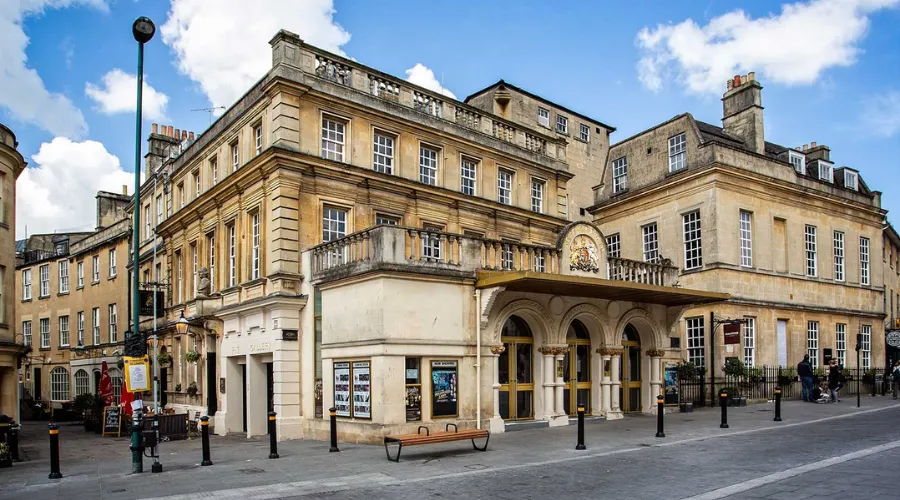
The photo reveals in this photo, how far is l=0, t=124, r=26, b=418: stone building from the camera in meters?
20.2

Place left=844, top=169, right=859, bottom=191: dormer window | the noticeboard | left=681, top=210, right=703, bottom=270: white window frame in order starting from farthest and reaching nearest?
left=844, top=169, right=859, bottom=191: dormer window, left=681, top=210, right=703, bottom=270: white window frame, the noticeboard

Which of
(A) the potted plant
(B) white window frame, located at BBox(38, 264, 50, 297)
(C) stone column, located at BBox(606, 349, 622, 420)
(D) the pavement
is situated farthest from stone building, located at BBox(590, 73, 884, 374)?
(B) white window frame, located at BBox(38, 264, 50, 297)

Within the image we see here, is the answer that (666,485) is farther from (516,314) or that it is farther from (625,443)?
(516,314)

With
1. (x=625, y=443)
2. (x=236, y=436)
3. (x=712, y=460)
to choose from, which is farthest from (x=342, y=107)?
(x=712, y=460)

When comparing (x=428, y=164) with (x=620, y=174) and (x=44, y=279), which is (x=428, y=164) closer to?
(x=620, y=174)

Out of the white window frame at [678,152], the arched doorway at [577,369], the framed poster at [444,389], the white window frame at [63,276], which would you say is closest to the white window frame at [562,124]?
the white window frame at [678,152]

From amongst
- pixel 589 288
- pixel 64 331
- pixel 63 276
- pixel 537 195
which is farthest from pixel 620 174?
pixel 64 331

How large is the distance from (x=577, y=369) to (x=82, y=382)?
96.6 feet

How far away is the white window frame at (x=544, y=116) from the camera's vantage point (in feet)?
124

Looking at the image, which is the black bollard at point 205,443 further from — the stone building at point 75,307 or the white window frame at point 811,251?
the white window frame at point 811,251

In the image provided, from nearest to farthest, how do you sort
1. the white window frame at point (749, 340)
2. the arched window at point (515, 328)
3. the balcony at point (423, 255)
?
1. the balcony at point (423, 255)
2. the arched window at point (515, 328)
3. the white window frame at point (749, 340)

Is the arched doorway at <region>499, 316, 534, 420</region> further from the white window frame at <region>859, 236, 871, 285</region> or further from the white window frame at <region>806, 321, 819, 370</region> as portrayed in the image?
the white window frame at <region>859, 236, 871, 285</region>

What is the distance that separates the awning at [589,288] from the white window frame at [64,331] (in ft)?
104

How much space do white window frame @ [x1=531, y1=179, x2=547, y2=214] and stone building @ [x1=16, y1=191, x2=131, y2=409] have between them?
20.5 metres
